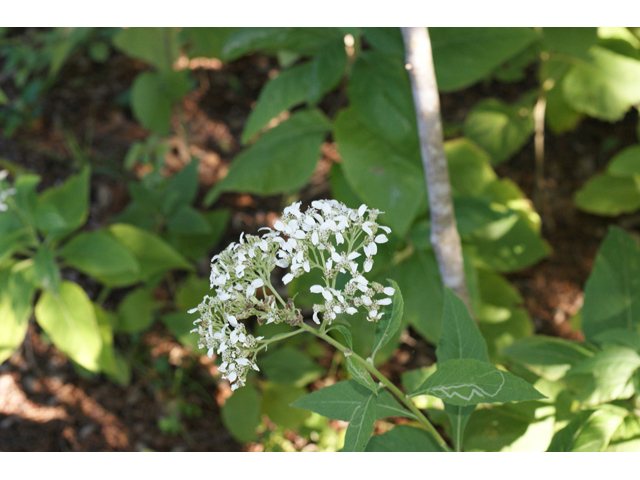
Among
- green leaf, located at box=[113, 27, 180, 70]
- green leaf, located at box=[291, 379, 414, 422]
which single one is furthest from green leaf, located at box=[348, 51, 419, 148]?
green leaf, located at box=[113, 27, 180, 70]

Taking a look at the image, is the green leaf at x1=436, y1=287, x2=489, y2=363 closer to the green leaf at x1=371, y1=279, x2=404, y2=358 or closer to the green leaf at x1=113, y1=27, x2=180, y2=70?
the green leaf at x1=371, y1=279, x2=404, y2=358

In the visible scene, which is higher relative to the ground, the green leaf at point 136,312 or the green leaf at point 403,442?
the green leaf at point 403,442

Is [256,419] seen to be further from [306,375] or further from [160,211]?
[160,211]

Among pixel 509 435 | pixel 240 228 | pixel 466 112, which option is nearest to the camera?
pixel 509 435

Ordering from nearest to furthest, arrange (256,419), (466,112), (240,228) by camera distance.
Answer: (256,419) → (240,228) → (466,112)

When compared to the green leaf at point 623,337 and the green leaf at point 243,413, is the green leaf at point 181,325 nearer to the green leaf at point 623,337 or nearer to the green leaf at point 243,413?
the green leaf at point 243,413

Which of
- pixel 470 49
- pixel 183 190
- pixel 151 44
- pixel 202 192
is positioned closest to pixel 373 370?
pixel 470 49

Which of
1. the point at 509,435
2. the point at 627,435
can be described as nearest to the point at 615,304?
the point at 627,435

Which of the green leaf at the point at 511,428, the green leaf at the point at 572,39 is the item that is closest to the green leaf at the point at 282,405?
the green leaf at the point at 511,428
